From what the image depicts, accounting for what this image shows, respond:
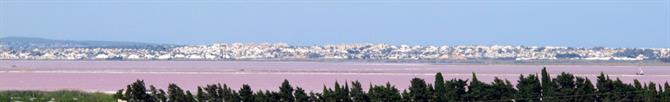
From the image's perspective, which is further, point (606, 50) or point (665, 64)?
point (606, 50)

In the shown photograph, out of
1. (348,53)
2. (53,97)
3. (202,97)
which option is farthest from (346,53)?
(202,97)

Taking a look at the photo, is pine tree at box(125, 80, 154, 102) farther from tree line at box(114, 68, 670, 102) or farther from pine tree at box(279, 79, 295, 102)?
pine tree at box(279, 79, 295, 102)

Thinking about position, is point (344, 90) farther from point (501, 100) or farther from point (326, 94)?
point (501, 100)

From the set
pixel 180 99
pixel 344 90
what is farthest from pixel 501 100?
pixel 180 99

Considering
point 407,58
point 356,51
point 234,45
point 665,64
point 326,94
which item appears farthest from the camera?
point 234,45

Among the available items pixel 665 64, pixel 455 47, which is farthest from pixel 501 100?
pixel 455 47

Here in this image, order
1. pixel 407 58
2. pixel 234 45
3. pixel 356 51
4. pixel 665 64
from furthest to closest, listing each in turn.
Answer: pixel 234 45 → pixel 356 51 → pixel 407 58 → pixel 665 64

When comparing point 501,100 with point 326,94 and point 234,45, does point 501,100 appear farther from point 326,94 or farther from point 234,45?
point 234,45
